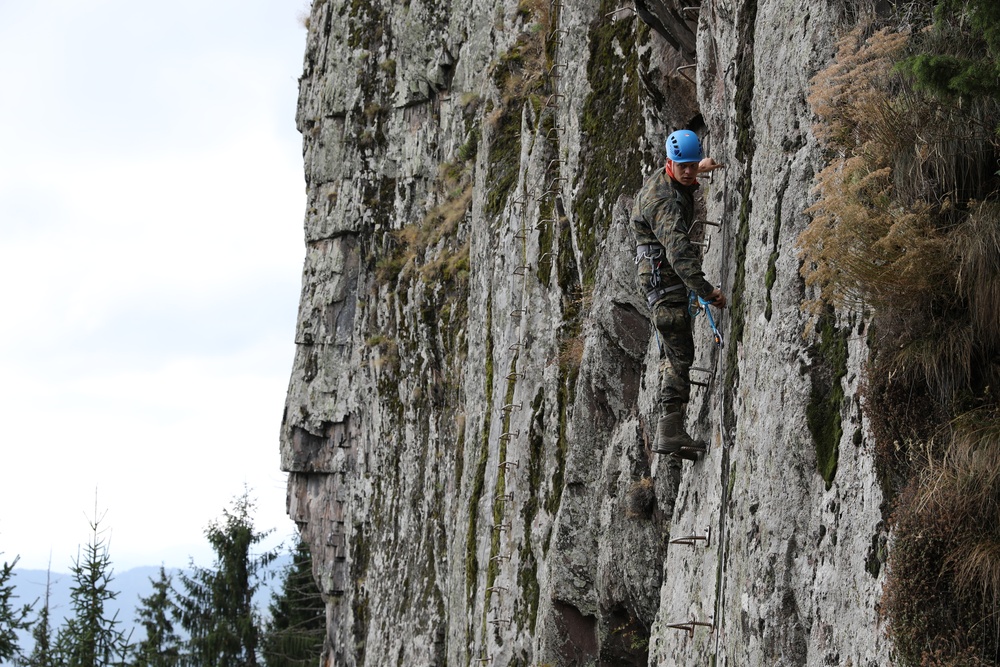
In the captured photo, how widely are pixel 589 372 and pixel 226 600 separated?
40998mm

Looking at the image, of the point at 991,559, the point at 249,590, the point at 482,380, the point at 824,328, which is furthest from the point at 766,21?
the point at 249,590

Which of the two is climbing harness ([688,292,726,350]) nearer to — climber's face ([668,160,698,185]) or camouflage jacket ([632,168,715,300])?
camouflage jacket ([632,168,715,300])

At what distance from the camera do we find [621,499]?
34.8 ft


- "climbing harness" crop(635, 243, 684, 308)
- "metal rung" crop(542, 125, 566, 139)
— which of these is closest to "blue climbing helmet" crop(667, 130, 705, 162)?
"climbing harness" crop(635, 243, 684, 308)

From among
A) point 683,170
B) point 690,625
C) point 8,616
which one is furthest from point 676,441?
point 8,616

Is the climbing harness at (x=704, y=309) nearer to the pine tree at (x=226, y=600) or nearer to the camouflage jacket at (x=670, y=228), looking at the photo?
the camouflage jacket at (x=670, y=228)

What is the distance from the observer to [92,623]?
37750 mm

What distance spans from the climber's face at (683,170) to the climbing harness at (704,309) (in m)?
0.98

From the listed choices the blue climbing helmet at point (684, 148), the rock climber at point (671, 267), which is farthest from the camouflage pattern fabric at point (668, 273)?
the blue climbing helmet at point (684, 148)

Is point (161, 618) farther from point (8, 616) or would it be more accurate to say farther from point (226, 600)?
point (8, 616)

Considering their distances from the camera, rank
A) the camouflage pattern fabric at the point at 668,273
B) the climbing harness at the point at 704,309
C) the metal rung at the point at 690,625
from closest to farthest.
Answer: the metal rung at the point at 690,625 → the climbing harness at the point at 704,309 → the camouflage pattern fabric at the point at 668,273

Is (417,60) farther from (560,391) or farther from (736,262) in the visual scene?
(736,262)

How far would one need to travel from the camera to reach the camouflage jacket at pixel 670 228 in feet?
25.9

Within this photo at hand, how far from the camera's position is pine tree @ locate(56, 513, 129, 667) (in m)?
37.3
